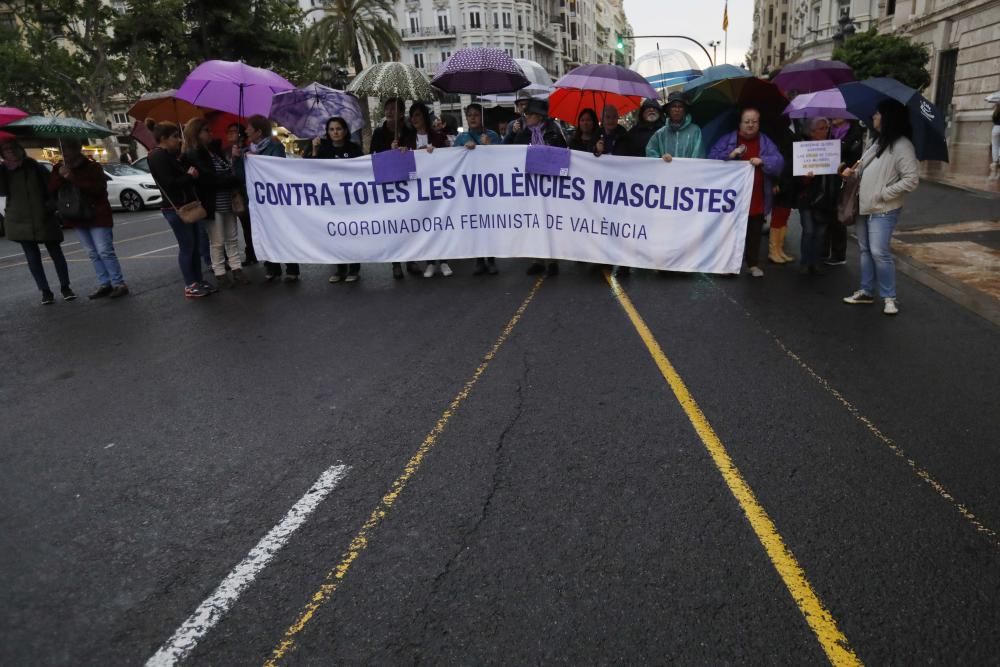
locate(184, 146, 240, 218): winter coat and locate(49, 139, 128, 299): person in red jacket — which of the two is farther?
locate(184, 146, 240, 218): winter coat

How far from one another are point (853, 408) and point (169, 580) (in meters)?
3.93

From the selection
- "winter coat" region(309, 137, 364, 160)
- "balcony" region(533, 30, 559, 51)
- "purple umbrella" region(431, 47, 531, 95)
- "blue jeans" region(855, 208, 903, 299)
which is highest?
"balcony" region(533, 30, 559, 51)

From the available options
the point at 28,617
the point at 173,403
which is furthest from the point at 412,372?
the point at 28,617

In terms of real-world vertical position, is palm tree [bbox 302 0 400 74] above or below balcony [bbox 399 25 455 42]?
below

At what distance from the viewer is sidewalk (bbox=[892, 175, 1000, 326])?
686cm

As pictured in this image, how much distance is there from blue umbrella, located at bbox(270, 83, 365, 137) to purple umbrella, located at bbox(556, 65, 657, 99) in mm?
3058

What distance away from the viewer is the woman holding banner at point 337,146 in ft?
27.2

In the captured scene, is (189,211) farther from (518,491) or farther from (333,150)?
(518,491)

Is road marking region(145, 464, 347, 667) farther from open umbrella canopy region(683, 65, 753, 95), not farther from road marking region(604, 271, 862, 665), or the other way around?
open umbrella canopy region(683, 65, 753, 95)

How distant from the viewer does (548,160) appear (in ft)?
25.5

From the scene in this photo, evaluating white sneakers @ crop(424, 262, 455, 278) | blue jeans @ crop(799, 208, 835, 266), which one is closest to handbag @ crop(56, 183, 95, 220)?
white sneakers @ crop(424, 262, 455, 278)

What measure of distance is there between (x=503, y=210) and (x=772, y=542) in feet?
19.4

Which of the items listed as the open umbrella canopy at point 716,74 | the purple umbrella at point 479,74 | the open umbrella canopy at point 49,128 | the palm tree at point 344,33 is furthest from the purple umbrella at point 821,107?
the palm tree at point 344,33

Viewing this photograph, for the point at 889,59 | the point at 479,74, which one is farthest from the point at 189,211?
the point at 889,59
